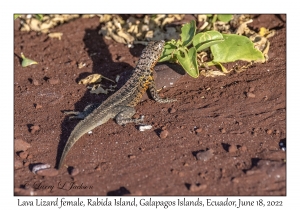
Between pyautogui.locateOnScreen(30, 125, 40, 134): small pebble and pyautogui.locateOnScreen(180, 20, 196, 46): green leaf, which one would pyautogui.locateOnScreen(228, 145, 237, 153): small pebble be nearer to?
pyautogui.locateOnScreen(180, 20, 196, 46): green leaf

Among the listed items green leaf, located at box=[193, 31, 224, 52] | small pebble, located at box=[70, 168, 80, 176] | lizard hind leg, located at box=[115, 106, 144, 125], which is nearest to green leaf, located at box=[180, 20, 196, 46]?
green leaf, located at box=[193, 31, 224, 52]

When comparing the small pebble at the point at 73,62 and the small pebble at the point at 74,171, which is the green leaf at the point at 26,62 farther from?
the small pebble at the point at 74,171

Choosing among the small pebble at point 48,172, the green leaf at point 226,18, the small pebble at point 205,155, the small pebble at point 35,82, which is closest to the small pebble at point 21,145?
the small pebble at point 48,172

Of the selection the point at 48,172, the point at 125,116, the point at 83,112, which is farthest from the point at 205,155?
the point at 83,112

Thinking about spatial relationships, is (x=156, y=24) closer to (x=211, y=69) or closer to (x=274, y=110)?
(x=211, y=69)

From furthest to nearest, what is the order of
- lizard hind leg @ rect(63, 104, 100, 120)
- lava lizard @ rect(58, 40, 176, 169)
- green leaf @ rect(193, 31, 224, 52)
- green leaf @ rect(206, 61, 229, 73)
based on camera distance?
green leaf @ rect(206, 61, 229, 73)
green leaf @ rect(193, 31, 224, 52)
lizard hind leg @ rect(63, 104, 100, 120)
lava lizard @ rect(58, 40, 176, 169)

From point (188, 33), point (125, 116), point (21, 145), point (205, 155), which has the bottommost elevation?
point (205, 155)

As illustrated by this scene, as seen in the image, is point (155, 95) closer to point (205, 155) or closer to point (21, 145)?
point (205, 155)
